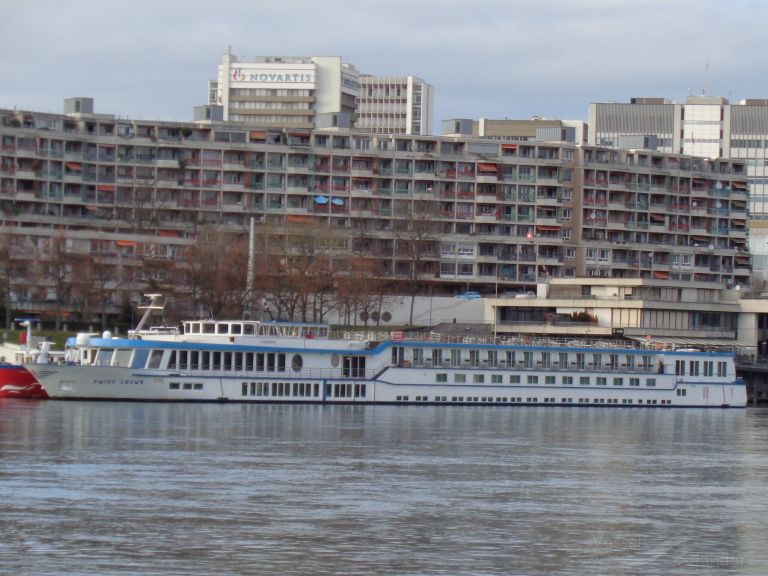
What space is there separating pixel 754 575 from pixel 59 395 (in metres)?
57.6

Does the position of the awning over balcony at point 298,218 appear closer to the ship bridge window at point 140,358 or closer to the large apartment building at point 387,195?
the large apartment building at point 387,195

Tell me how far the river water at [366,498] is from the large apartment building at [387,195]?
7222cm

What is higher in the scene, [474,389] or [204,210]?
[204,210]

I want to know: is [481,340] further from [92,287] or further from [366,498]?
[366,498]

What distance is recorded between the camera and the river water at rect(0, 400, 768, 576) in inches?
1425

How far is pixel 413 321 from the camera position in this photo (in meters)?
142

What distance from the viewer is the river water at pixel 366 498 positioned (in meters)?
36.2

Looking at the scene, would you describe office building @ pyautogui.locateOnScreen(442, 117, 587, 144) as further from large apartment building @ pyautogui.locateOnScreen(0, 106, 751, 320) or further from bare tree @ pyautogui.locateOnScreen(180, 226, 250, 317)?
bare tree @ pyautogui.locateOnScreen(180, 226, 250, 317)

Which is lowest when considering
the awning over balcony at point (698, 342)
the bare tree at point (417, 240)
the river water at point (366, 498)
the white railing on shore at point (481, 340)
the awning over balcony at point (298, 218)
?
the river water at point (366, 498)

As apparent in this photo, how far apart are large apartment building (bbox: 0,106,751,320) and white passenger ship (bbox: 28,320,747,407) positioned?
4154 centimetres

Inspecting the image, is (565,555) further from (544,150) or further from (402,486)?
(544,150)

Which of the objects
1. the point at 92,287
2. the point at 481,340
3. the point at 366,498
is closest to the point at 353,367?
the point at 481,340

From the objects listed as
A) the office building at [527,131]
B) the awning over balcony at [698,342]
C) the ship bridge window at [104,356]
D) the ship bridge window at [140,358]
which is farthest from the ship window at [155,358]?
the office building at [527,131]

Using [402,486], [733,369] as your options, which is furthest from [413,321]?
[402,486]
